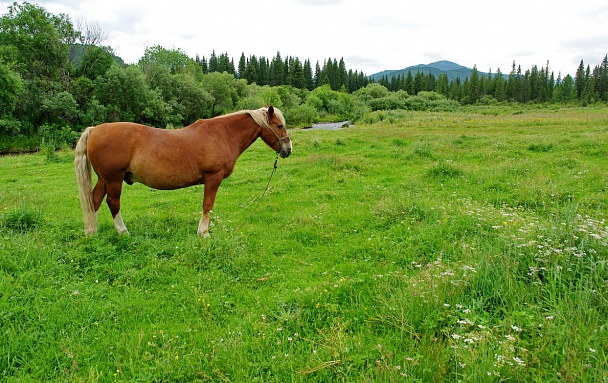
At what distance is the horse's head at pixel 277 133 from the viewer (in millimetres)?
6793

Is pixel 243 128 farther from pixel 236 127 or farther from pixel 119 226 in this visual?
pixel 119 226

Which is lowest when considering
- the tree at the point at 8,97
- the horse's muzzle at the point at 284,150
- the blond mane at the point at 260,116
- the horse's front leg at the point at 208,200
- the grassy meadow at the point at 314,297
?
the grassy meadow at the point at 314,297

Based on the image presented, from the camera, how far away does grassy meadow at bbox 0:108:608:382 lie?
109 inches

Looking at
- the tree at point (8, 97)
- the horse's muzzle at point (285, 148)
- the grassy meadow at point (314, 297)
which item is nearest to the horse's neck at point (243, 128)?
the horse's muzzle at point (285, 148)

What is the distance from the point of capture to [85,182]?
18.9 ft

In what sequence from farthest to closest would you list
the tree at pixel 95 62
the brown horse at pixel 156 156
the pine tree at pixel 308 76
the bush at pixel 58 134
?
the pine tree at pixel 308 76
the tree at pixel 95 62
the bush at pixel 58 134
the brown horse at pixel 156 156

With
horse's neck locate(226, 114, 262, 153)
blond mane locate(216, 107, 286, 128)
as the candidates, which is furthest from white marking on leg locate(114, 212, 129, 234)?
blond mane locate(216, 107, 286, 128)

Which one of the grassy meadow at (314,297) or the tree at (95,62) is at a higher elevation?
the tree at (95,62)

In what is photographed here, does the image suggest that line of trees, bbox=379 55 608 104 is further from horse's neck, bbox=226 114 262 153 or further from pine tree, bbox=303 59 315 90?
horse's neck, bbox=226 114 262 153

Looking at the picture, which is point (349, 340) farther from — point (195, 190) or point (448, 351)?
point (195, 190)

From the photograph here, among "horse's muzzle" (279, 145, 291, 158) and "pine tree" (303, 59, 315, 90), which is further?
"pine tree" (303, 59, 315, 90)

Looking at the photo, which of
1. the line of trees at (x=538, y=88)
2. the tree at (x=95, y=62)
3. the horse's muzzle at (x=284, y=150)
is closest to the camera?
the horse's muzzle at (x=284, y=150)

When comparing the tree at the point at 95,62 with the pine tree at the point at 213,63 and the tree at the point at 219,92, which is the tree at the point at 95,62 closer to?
the tree at the point at 219,92

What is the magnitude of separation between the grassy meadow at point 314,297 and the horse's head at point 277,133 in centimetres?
158
